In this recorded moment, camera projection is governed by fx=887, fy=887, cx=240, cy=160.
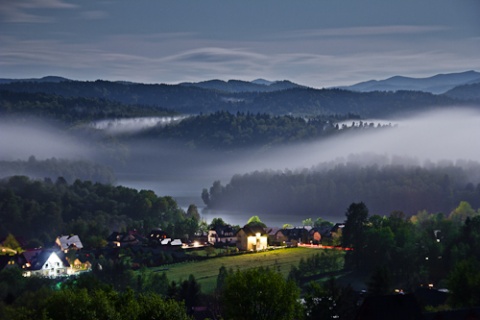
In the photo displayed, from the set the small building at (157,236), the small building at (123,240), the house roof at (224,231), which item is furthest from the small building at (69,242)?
the house roof at (224,231)

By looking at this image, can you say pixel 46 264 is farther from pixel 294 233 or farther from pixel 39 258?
pixel 294 233

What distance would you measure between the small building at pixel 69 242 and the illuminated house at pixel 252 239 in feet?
64.0

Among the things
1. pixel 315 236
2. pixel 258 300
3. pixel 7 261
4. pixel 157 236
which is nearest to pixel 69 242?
pixel 157 236

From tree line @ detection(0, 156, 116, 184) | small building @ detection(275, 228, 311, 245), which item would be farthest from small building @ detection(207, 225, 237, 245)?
tree line @ detection(0, 156, 116, 184)

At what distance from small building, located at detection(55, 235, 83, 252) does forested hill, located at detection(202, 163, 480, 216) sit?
66869 mm

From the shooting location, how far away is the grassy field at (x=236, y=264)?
62219 mm

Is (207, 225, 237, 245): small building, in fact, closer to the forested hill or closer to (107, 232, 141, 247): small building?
(107, 232, 141, 247): small building

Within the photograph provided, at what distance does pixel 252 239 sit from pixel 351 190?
9410 cm

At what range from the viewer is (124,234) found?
9150 cm

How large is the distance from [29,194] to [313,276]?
3000 inches

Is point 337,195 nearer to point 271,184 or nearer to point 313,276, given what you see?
point 271,184

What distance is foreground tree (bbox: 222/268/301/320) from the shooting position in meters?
34.0

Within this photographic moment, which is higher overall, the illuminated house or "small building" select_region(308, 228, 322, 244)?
the illuminated house

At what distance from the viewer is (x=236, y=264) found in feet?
216
